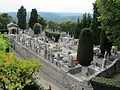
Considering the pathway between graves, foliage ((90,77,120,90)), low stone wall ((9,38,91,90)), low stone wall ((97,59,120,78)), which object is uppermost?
foliage ((90,77,120,90))

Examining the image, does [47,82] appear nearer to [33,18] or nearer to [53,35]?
[53,35]

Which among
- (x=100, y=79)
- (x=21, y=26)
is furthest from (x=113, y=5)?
(x=21, y=26)

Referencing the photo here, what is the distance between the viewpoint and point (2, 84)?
18.1 m

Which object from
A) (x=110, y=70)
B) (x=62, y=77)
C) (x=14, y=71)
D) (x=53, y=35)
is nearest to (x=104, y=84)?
(x=110, y=70)

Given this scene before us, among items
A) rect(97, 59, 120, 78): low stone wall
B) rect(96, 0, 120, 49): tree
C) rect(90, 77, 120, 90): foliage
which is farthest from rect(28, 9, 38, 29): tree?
rect(90, 77, 120, 90): foliage

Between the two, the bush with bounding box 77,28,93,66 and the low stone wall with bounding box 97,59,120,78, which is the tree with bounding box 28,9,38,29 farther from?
the low stone wall with bounding box 97,59,120,78

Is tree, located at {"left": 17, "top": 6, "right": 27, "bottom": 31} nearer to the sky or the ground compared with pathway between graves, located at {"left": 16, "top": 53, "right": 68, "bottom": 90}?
nearer to the sky

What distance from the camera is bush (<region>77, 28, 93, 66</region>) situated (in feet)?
84.2

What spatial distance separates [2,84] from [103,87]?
7.00m

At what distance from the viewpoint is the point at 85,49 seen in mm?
25672

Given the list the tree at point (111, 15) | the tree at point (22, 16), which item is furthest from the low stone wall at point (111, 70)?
the tree at point (22, 16)

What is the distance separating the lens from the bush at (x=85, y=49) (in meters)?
25.7

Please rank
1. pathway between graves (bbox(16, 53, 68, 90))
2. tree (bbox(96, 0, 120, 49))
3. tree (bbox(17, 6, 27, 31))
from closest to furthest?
tree (bbox(96, 0, 120, 49)), pathway between graves (bbox(16, 53, 68, 90)), tree (bbox(17, 6, 27, 31))

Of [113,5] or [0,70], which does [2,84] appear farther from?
[113,5]
